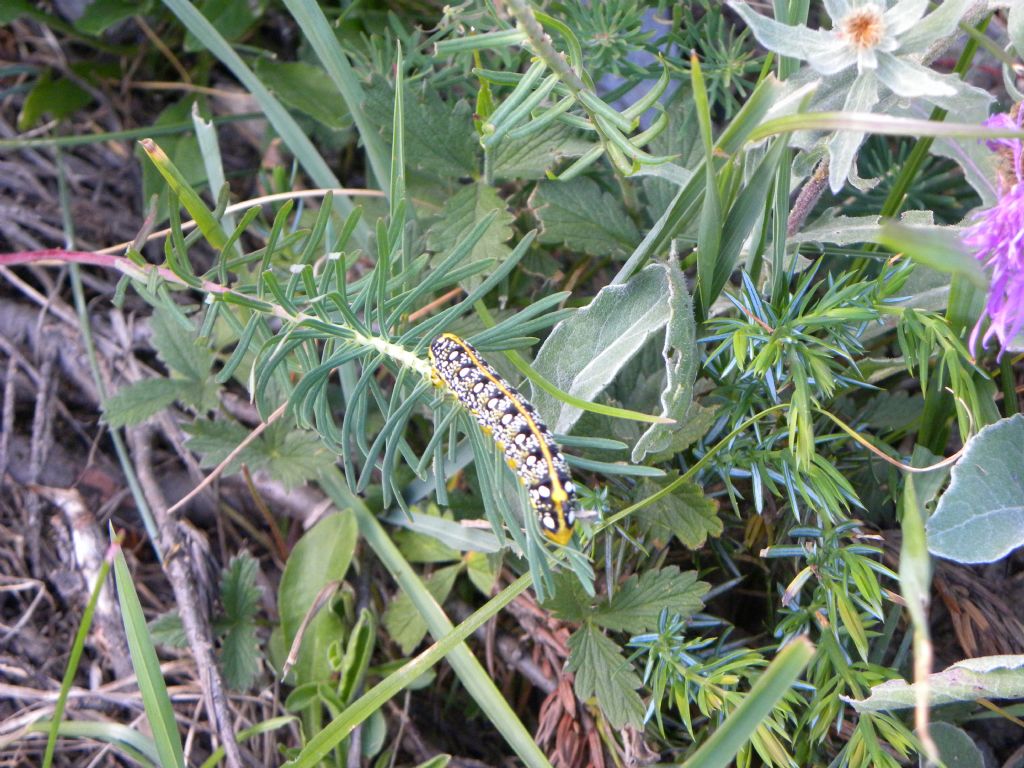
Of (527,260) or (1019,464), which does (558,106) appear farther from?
(1019,464)

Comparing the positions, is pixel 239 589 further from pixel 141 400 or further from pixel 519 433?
pixel 519 433

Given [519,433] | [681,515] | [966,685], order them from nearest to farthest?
[519,433] → [966,685] → [681,515]

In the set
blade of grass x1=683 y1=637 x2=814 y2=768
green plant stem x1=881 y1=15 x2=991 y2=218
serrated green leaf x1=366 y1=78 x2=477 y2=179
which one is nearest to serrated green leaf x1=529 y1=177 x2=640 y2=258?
serrated green leaf x1=366 y1=78 x2=477 y2=179

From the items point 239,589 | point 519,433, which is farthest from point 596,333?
point 239,589

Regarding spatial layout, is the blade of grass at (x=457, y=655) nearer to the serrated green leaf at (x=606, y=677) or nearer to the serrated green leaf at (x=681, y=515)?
the serrated green leaf at (x=606, y=677)

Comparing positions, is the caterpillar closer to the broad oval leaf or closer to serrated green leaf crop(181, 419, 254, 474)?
the broad oval leaf

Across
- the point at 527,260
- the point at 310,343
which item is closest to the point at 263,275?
the point at 310,343
